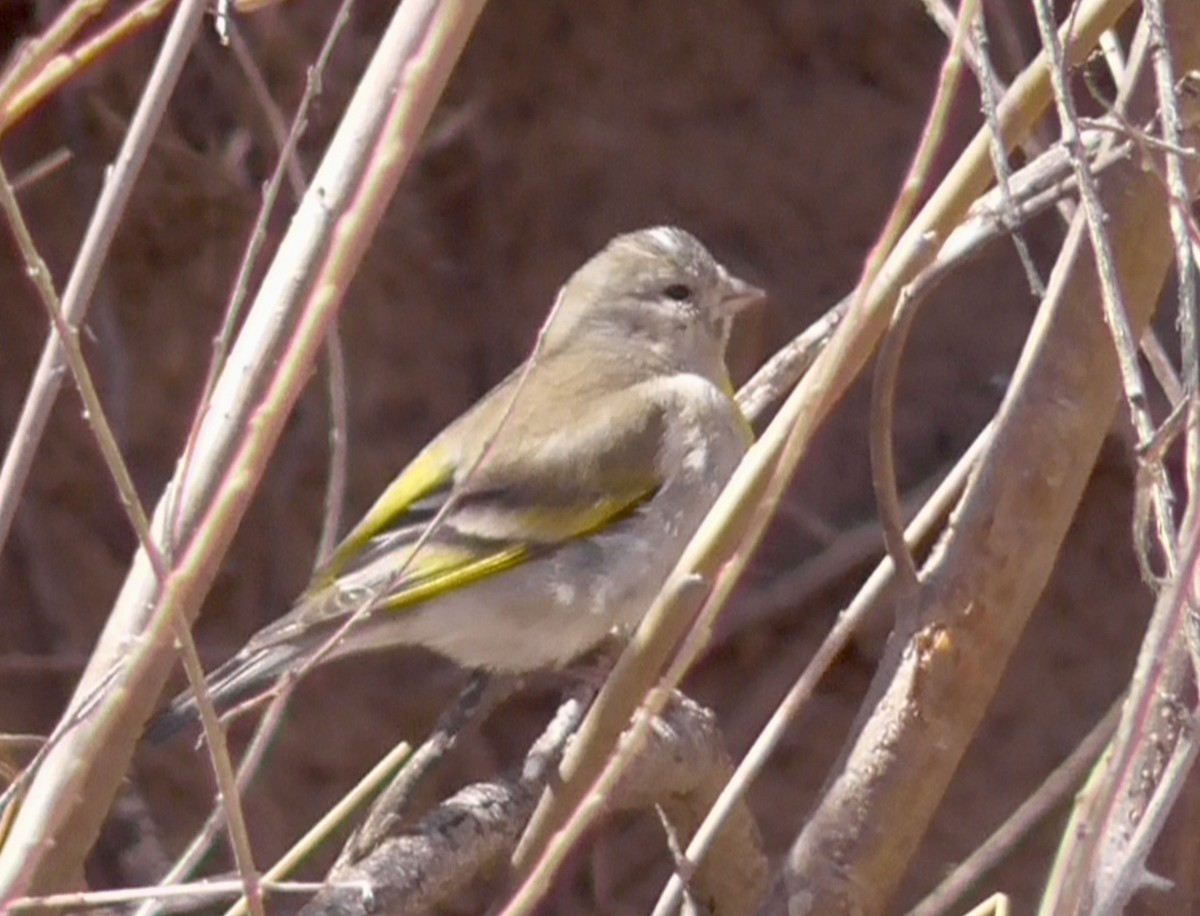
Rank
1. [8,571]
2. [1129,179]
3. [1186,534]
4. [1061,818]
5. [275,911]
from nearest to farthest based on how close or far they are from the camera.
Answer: [1186,534], [1129,179], [275,911], [1061,818], [8,571]

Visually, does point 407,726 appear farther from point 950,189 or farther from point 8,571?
point 950,189

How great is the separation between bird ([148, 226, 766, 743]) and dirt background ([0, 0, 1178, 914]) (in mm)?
1113

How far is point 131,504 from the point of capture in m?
1.10

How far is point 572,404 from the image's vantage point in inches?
103

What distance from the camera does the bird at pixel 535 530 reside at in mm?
2301

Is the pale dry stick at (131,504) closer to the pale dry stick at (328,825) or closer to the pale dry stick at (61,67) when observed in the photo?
the pale dry stick at (61,67)

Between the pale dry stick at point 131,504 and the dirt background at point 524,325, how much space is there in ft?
7.35

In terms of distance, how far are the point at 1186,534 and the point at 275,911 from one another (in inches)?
86.6

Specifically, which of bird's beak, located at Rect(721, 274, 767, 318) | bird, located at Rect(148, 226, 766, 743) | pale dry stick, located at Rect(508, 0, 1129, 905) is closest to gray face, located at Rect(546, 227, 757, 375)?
bird's beak, located at Rect(721, 274, 767, 318)

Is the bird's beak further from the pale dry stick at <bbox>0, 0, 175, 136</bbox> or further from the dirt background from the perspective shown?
the pale dry stick at <bbox>0, 0, 175, 136</bbox>

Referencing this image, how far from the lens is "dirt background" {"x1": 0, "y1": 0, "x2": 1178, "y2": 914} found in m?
3.55

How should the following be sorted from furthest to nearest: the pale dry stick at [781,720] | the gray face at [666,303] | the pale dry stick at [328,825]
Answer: the gray face at [666,303] < the pale dry stick at [328,825] < the pale dry stick at [781,720]

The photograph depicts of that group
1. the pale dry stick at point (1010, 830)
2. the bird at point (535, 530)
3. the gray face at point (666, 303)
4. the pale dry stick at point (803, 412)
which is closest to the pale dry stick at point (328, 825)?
the pale dry stick at point (803, 412)

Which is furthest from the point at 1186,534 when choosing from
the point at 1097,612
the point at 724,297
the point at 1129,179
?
the point at 1097,612
